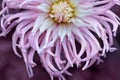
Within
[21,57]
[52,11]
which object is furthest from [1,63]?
[52,11]

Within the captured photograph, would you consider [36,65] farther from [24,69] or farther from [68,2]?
[68,2]

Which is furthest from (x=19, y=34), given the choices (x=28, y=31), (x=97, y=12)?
(x=97, y=12)

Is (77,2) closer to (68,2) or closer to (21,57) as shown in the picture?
(68,2)

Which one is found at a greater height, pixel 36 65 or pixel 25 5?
pixel 25 5

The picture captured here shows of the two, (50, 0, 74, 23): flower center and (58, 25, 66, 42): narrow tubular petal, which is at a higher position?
(50, 0, 74, 23): flower center

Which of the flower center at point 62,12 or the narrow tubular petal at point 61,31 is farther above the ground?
the flower center at point 62,12
